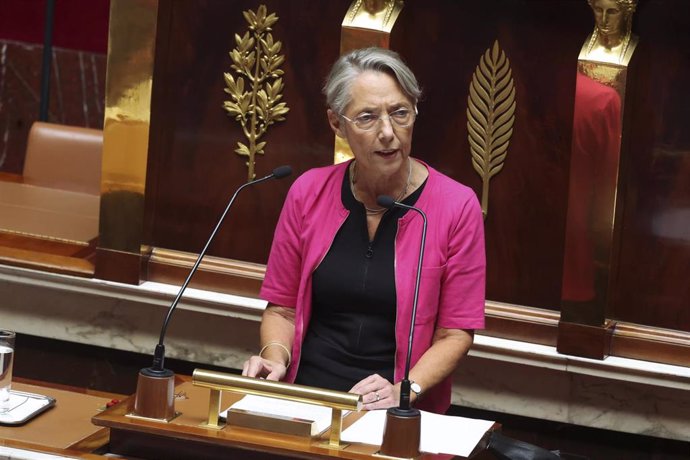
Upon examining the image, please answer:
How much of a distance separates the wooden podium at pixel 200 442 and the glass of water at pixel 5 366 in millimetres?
236

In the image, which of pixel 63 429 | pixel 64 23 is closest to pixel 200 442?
pixel 63 429

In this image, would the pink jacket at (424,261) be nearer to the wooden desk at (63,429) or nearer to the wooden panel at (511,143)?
the wooden desk at (63,429)

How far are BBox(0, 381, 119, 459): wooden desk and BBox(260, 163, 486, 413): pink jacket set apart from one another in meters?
0.53

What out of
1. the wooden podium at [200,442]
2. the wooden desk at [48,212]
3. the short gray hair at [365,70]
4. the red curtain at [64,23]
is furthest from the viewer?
the red curtain at [64,23]

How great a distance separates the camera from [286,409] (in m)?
2.59

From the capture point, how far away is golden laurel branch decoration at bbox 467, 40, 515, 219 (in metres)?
4.20

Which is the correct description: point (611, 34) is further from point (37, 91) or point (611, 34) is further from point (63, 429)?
point (37, 91)

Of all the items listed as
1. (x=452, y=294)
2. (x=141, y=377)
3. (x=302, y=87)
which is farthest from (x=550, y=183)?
(x=141, y=377)

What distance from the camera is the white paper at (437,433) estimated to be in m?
2.51

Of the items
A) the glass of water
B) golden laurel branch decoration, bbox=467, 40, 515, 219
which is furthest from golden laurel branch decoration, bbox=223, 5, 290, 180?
the glass of water

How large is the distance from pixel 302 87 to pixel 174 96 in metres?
0.44

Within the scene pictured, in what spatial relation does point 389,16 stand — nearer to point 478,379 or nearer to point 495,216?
point 495,216

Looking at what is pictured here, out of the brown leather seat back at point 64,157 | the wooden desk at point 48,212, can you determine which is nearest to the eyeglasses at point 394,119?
the wooden desk at point 48,212

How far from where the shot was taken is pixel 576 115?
4.04 metres
